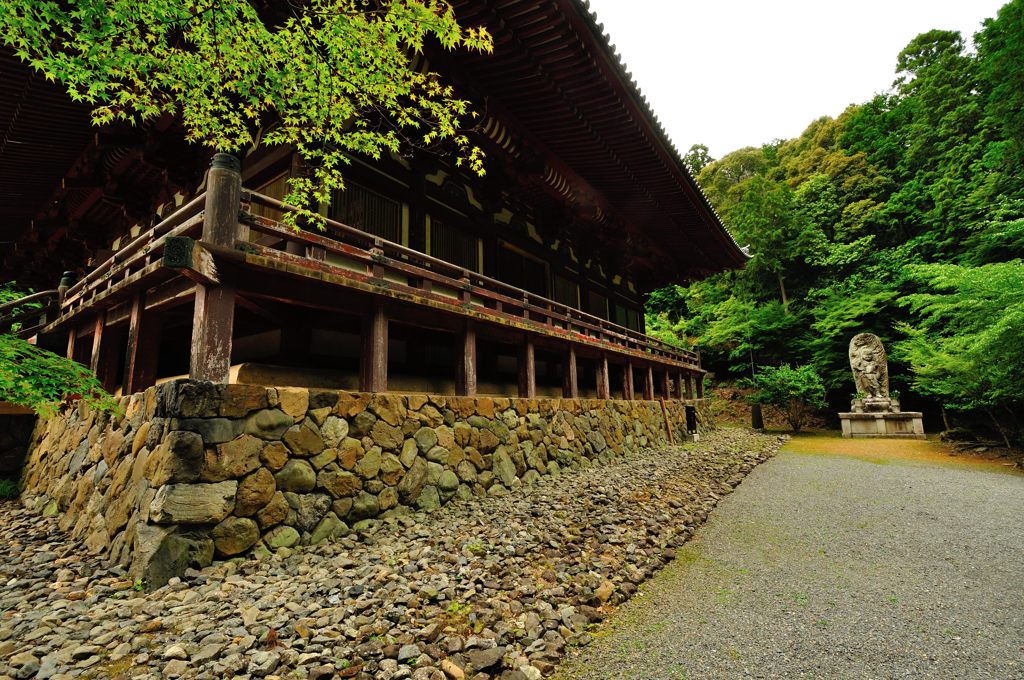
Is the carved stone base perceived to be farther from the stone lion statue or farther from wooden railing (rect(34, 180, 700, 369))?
wooden railing (rect(34, 180, 700, 369))

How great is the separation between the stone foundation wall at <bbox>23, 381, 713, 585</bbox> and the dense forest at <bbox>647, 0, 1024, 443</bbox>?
45.3ft

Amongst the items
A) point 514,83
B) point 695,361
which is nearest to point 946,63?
point 695,361

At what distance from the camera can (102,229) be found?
973 centimetres

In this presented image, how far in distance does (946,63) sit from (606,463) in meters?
33.9

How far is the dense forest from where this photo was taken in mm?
16922

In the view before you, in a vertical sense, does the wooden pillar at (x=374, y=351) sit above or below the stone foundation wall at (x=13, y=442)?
above

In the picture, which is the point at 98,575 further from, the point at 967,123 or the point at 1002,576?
the point at 967,123

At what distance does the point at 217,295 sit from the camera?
13.0 ft

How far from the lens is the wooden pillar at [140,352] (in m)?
4.96

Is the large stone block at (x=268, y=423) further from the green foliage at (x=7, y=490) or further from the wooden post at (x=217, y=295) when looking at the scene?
the green foliage at (x=7, y=490)

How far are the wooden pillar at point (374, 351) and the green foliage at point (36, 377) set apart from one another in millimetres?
2208

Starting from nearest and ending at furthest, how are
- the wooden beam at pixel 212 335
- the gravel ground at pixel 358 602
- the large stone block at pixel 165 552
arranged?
the gravel ground at pixel 358 602
the large stone block at pixel 165 552
the wooden beam at pixel 212 335

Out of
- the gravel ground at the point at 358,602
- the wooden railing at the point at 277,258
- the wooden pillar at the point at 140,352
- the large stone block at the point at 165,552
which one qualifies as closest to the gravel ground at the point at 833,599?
the gravel ground at the point at 358,602

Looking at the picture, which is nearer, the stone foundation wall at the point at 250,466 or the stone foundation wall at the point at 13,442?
the stone foundation wall at the point at 250,466
